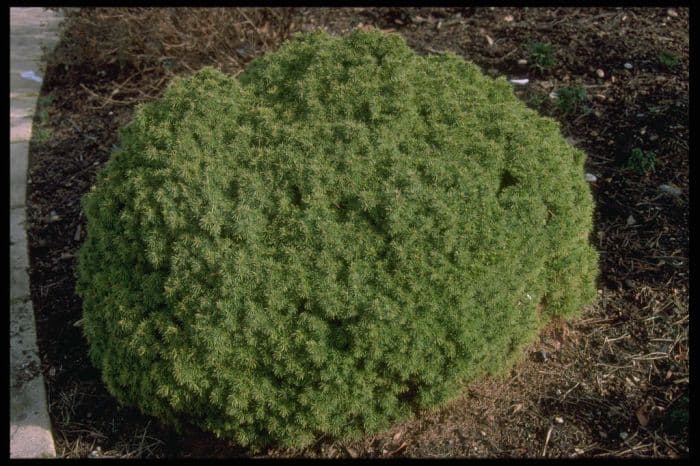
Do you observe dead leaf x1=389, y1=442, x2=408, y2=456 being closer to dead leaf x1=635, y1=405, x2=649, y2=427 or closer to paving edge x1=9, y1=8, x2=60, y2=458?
dead leaf x1=635, y1=405, x2=649, y2=427

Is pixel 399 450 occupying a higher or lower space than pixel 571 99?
lower

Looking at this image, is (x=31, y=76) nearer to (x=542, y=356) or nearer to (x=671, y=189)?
(x=542, y=356)

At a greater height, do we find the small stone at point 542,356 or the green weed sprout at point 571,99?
the green weed sprout at point 571,99

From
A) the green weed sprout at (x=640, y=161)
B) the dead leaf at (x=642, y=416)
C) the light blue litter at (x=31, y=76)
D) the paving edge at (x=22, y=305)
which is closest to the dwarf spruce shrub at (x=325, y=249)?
the paving edge at (x=22, y=305)

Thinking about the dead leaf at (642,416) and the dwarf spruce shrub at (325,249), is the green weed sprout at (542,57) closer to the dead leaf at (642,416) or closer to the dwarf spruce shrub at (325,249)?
the dwarf spruce shrub at (325,249)

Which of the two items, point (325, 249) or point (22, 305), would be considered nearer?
point (325, 249)

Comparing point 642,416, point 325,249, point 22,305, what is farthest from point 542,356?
point 22,305

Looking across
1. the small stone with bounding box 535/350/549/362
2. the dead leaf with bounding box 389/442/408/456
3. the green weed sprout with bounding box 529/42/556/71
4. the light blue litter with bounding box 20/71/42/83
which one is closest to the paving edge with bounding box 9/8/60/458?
the light blue litter with bounding box 20/71/42/83
